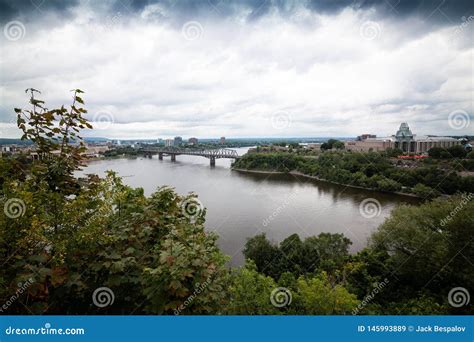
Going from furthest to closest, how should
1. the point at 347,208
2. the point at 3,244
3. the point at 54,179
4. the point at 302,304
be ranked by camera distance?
the point at 347,208 → the point at 302,304 → the point at 54,179 → the point at 3,244

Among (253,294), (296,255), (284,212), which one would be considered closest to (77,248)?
(253,294)

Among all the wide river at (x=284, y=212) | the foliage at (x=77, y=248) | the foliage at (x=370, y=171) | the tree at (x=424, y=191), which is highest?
the foliage at (x=77, y=248)

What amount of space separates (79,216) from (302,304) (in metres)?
2.99

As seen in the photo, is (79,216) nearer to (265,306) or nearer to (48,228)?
(48,228)

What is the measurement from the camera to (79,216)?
143cm

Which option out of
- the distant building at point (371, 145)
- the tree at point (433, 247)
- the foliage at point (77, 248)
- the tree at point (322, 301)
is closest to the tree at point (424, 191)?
the tree at point (433, 247)

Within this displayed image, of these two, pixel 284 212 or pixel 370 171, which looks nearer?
pixel 284 212

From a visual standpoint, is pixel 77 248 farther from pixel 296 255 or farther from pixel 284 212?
pixel 284 212

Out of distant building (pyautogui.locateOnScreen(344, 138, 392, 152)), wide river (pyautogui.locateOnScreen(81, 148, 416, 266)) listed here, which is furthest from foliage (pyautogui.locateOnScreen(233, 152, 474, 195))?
distant building (pyautogui.locateOnScreen(344, 138, 392, 152))

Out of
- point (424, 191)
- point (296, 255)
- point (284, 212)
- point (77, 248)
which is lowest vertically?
point (284, 212)

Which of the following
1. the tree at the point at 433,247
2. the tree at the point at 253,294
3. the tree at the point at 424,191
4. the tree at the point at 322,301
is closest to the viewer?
the tree at the point at 253,294

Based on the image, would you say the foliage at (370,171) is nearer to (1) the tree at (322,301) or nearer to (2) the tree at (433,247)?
(2) the tree at (433,247)

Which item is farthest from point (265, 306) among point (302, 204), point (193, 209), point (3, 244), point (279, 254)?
point (302, 204)

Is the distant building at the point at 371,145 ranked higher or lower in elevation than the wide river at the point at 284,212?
higher
